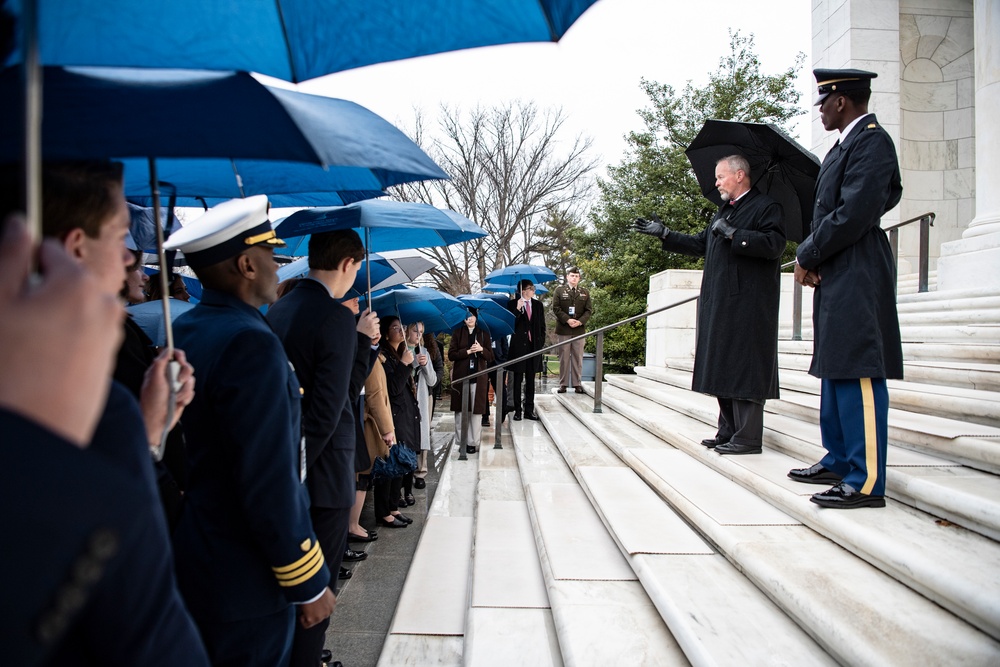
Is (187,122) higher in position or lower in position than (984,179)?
lower

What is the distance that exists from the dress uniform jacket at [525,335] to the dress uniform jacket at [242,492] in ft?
25.2

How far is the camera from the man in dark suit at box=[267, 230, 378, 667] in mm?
2666

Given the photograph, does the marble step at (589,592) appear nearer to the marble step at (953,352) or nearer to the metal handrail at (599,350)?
the metal handrail at (599,350)

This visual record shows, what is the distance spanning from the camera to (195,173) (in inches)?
107

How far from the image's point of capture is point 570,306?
35.6 feet

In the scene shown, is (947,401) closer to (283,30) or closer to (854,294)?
(854,294)

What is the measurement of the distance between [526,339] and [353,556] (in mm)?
5624

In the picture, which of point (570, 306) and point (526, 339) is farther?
point (570, 306)

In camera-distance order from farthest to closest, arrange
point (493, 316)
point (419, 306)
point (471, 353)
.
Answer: point (493, 316)
point (471, 353)
point (419, 306)

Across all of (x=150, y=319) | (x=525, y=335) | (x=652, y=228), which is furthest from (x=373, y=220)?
(x=525, y=335)

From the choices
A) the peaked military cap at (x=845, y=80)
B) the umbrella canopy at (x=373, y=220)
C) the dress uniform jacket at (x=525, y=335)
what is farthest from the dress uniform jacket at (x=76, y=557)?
the dress uniform jacket at (x=525, y=335)

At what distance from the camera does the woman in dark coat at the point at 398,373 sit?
18.6 ft

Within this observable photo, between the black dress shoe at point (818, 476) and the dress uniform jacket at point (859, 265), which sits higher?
the dress uniform jacket at point (859, 265)

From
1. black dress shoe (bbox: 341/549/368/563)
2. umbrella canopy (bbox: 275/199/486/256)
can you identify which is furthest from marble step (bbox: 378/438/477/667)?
umbrella canopy (bbox: 275/199/486/256)
